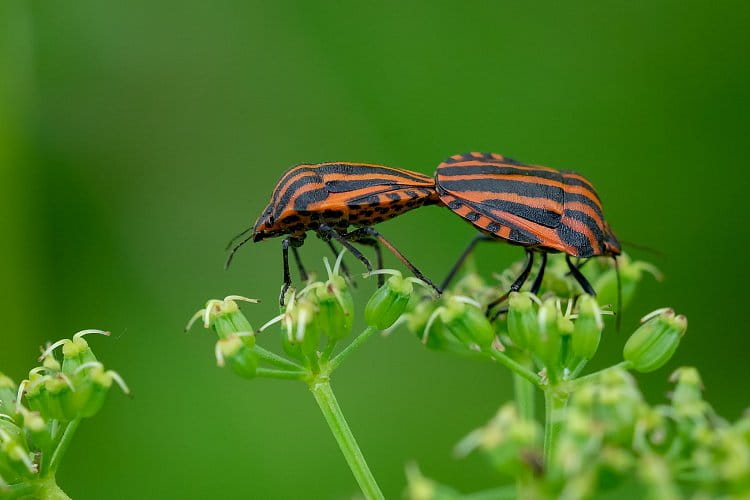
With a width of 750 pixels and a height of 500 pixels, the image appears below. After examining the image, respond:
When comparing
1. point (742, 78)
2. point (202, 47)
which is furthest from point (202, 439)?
point (742, 78)

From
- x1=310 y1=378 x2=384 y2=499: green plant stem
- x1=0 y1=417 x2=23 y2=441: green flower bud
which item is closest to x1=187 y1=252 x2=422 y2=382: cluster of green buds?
x1=310 y1=378 x2=384 y2=499: green plant stem

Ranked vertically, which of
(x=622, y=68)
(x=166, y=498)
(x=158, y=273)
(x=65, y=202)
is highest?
(x=65, y=202)

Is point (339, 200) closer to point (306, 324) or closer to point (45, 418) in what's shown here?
point (306, 324)

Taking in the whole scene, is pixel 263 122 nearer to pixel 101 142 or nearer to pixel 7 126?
pixel 101 142

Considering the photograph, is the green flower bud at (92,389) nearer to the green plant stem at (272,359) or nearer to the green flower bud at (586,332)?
the green plant stem at (272,359)

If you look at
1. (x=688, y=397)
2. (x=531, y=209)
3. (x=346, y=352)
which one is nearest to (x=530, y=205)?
(x=531, y=209)

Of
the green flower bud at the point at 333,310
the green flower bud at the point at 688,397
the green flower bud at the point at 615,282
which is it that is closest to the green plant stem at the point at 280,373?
the green flower bud at the point at 333,310

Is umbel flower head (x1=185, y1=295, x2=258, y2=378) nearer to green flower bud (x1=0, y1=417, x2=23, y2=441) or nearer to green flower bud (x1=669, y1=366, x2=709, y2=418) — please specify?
green flower bud (x1=0, y1=417, x2=23, y2=441)
